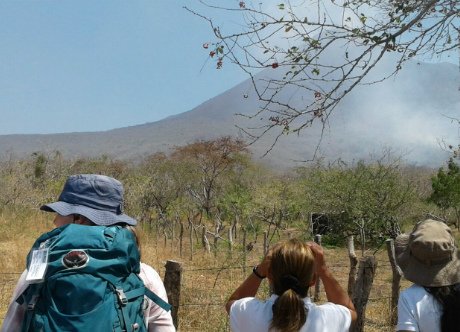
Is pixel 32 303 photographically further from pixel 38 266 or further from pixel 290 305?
pixel 290 305

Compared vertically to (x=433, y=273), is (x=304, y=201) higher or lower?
lower

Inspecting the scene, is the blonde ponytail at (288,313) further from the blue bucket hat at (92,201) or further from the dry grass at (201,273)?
the dry grass at (201,273)

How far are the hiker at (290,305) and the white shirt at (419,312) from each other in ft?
0.55

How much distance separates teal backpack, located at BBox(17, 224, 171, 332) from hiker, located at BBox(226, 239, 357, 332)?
0.34 m

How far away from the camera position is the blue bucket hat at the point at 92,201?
171 cm

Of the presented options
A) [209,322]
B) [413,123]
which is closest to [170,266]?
[209,322]

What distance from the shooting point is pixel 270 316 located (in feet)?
5.68

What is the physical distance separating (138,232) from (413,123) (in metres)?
153

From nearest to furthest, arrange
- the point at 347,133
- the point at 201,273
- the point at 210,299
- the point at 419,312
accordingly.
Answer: the point at 419,312, the point at 210,299, the point at 201,273, the point at 347,133

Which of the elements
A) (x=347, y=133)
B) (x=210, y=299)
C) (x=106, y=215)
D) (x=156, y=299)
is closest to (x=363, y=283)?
(x=156, y=299)

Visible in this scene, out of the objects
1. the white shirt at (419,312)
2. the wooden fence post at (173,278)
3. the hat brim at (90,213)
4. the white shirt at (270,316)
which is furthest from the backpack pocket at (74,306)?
the wooden fence post at (173,278)

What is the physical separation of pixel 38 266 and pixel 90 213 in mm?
247

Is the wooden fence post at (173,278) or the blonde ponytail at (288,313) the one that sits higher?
the blonde ponytail at (288,313)

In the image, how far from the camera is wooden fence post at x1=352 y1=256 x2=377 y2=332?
3.59 metres
